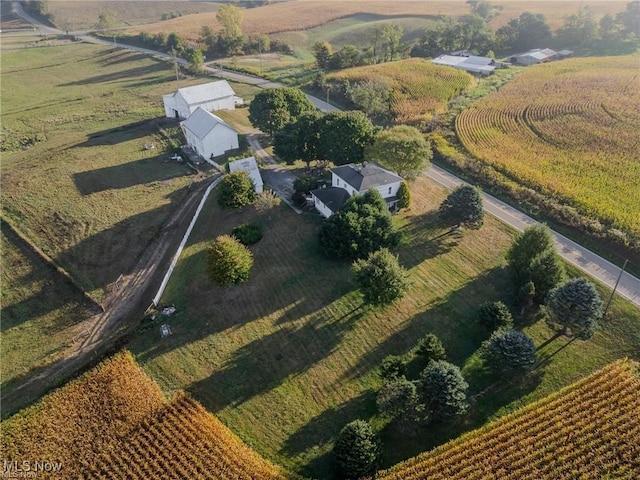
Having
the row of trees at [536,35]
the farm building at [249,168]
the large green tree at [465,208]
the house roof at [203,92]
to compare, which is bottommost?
the large green tree at [465,208]

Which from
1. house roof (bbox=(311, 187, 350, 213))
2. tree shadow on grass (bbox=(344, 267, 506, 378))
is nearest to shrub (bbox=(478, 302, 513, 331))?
tree shadow on grass (bbox=(344, 267, 506, 378))

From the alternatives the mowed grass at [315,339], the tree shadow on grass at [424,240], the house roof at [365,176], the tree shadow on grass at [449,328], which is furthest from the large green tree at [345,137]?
the tree shadow on grass at [449,328]

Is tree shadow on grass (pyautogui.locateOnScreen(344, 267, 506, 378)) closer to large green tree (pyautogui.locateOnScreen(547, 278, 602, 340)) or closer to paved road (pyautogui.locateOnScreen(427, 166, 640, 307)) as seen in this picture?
large green tree (pyautogui.locateOnScreen(547, 278, 602, 340))

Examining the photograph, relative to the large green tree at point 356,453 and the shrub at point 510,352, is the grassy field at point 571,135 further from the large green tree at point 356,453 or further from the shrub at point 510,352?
the large green tree at point 356,453

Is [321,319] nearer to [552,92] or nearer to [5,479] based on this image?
[5,479]

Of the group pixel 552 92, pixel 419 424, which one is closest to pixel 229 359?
pixel 419 424

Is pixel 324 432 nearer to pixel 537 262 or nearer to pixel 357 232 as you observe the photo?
pixel 357 232
